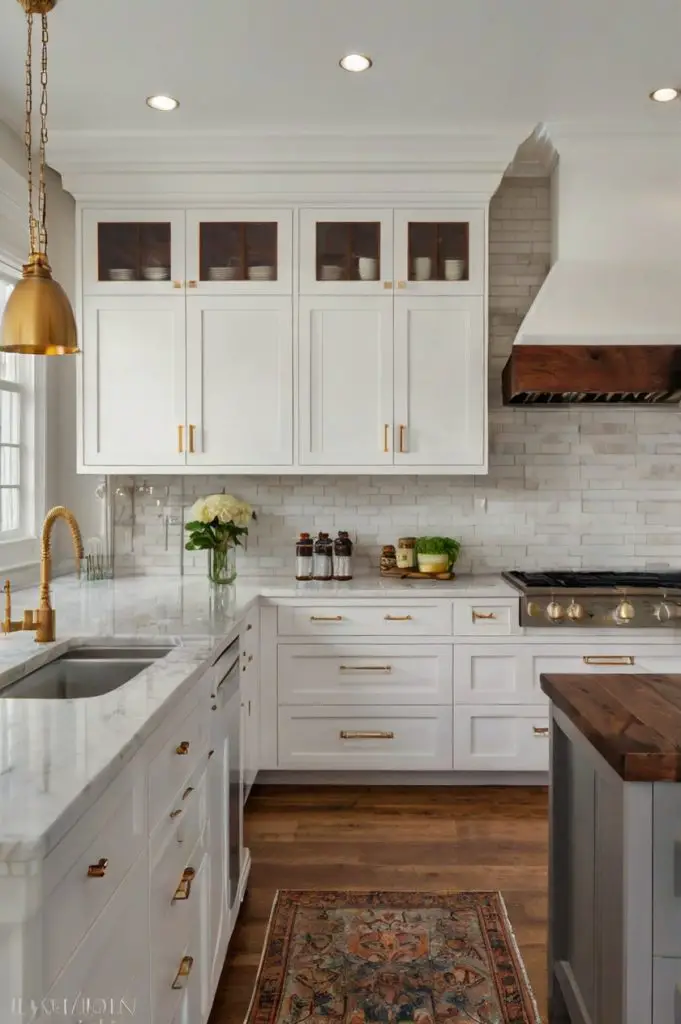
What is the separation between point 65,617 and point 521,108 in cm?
270

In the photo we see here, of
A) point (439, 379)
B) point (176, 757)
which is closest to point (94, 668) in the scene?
point (176, 757)

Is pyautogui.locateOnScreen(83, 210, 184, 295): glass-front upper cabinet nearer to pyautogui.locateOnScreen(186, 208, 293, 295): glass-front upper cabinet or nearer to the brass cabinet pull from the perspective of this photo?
pyautogui.locateOnScreen(186, 208, 293, 295): glass-front upper cabinet

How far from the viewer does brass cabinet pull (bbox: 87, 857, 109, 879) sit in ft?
3.47

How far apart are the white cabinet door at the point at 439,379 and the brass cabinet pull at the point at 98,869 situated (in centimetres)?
267

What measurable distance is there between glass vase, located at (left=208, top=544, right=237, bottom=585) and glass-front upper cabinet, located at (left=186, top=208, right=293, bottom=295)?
1.20 metres

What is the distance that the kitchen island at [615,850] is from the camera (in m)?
1.29

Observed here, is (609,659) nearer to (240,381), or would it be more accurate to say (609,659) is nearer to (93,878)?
(240,381)

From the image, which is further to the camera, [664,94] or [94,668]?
[664,94]

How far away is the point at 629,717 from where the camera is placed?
1521mm

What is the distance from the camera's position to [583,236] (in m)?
3.58

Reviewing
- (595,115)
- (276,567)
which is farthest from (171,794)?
(595,115)

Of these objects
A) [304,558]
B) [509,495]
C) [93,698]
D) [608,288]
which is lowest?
[93,698]

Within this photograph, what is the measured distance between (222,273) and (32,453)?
1228mm

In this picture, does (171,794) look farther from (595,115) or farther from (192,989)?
(595,115)
